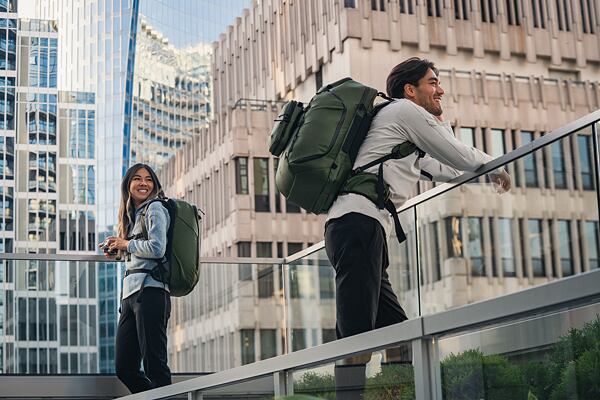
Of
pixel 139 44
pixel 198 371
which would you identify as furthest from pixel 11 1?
pixel 198 371

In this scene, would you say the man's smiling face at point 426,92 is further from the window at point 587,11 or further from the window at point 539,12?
the window at point 587,11

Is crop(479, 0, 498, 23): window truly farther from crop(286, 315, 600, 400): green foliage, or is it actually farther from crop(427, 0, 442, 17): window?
crop(286, 315, 600, 400): green foliage

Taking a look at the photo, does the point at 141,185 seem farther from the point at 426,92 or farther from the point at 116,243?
the point at 426,92

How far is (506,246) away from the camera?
9664mm

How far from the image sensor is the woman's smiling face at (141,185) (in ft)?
21.0

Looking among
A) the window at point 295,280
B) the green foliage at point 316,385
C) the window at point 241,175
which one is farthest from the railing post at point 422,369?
the window at point 241,175

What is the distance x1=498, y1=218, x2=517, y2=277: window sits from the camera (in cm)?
825

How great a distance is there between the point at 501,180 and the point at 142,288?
7.42 ft

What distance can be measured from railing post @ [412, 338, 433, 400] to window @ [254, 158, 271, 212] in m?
50.2

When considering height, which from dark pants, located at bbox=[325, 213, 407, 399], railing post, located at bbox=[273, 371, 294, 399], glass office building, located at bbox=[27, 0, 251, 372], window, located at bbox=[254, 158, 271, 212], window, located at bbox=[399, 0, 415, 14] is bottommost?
railing post, located at bbox=[273, 371, 294, 399]

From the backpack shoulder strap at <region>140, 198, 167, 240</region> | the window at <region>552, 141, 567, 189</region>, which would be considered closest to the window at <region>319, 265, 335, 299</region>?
the backpack shoulder strap at <region>140, 198, 167, 240</region>

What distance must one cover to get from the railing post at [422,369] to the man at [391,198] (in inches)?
38.6

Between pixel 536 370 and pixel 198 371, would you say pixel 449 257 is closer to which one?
pixel 198 371

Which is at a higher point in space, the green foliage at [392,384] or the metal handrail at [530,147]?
the metal handrail at [530,147]
